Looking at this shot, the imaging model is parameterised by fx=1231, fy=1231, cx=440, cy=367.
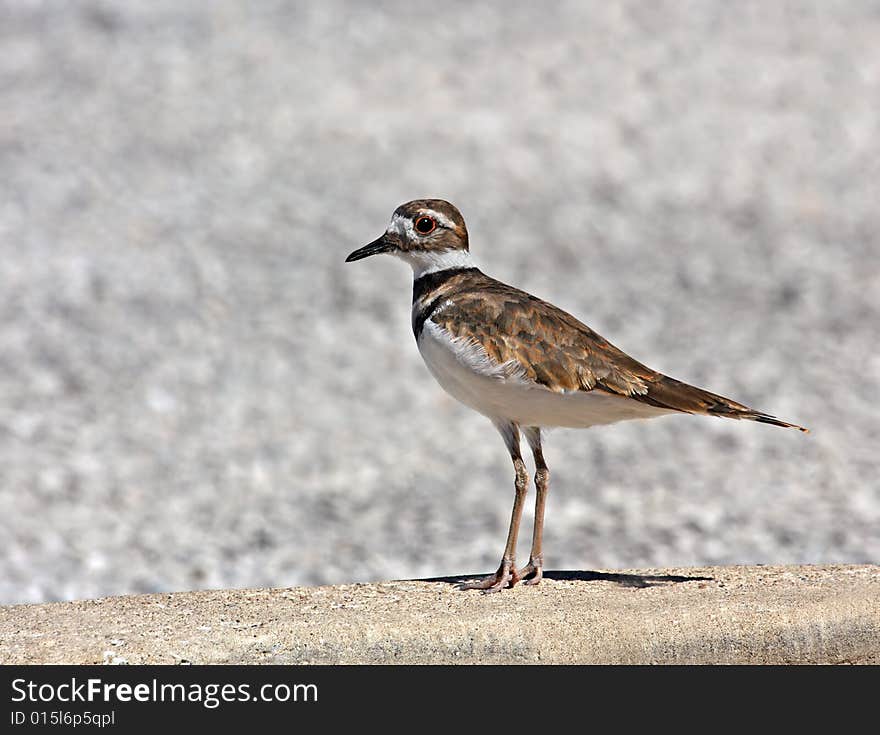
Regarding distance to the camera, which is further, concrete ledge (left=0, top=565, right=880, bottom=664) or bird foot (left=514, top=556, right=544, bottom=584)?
bird foot (left=514, top=556, right=544, bottom=584)

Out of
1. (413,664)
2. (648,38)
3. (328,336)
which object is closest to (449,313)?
(413,664)

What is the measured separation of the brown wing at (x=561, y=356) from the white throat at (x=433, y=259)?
1.58 ft

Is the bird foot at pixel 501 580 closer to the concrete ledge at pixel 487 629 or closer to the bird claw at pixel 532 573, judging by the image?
the bird claw at pixel 532 573

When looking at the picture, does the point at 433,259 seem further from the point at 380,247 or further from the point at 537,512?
the point at 537,512

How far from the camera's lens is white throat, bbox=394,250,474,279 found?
8344mm

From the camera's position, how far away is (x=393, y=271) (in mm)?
21719

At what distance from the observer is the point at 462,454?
57.4 feet

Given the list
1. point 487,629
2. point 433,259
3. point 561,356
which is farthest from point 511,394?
point 487,629

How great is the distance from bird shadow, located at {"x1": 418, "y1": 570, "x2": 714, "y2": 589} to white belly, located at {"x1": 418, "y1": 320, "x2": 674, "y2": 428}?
1.14 meters

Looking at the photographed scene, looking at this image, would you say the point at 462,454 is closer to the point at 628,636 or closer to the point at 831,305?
the point at 831,305

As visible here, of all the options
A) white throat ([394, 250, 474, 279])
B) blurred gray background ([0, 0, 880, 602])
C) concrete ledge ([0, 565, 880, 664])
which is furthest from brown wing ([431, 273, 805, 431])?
blurred gray background ([0, 0, 880, 602])

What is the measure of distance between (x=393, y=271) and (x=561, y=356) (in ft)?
46.7

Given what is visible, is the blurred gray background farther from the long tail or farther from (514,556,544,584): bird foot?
the long tail

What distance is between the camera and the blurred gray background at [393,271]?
610 inches
